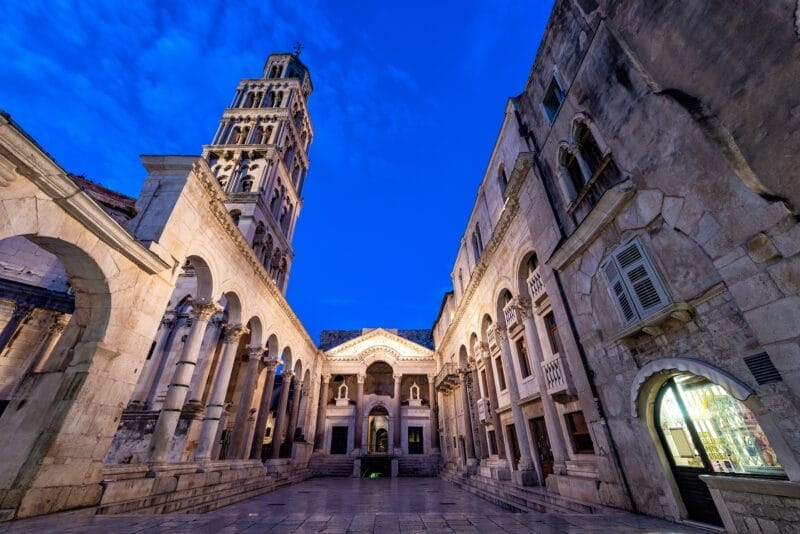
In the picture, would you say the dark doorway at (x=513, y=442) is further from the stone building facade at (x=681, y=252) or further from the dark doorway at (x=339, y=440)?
the dark doorway at (x=339, y=440)

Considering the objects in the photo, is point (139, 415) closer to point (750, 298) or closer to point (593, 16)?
point (750, 298)

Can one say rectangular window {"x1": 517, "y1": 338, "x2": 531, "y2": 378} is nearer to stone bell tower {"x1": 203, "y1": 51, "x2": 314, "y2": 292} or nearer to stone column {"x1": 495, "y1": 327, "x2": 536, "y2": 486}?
stone column {"x1": 495, "y1": 327, "x2": 536, "y2": 486}

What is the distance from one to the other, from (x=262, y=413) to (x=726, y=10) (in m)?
23.2

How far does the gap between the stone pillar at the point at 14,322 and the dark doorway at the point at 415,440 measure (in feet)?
92.7

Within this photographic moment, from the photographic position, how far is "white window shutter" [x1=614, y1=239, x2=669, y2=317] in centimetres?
599

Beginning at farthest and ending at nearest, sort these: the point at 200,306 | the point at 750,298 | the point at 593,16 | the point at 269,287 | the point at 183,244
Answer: the point at 269,287
the point at 200,306
the point at 183,244
the point at 593,16
the point at 750,298

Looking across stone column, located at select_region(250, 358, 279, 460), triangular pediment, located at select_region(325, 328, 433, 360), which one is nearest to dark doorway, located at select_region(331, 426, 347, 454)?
triangular pediment, located at select_region(325, 328, 433, 360)

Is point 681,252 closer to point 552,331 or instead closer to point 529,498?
point 552,331

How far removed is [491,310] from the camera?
51.2 ft

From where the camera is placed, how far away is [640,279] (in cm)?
638

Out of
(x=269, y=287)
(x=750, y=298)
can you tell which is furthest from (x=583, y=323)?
(x=269, y=287)

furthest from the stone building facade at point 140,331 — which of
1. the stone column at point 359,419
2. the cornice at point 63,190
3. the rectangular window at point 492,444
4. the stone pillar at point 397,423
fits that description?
the rectangular window at point 492,444

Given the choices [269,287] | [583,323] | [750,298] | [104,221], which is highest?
[269,287]

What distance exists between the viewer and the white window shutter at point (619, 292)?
6.61 metres
